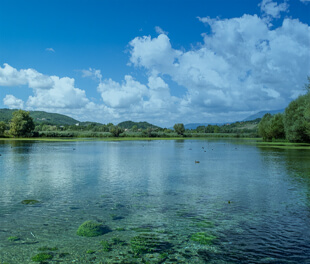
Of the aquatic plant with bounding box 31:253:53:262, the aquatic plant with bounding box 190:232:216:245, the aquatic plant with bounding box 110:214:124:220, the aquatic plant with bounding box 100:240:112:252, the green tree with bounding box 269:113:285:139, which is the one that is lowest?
the aquatic plant with bounding box 100:240:112:252

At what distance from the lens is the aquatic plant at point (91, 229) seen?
1276cm

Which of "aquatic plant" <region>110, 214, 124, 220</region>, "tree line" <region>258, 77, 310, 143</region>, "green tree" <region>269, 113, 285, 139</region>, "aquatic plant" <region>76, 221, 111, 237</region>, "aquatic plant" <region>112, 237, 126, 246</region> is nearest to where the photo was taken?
"aquatic plant" <region>112, 237, 126, 246</region>

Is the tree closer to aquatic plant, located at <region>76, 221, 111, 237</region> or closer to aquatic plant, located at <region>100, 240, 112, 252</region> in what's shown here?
aquatic plant, located at <region>76, 221, 111, 237</region>

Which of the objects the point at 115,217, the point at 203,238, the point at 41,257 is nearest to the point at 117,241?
the point at 41,257

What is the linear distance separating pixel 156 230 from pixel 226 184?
13235 millimetres

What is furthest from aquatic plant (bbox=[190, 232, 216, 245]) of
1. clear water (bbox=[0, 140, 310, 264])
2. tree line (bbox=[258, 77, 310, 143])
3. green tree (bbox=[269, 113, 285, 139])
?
green tree (bbox=[269, 113, 285, 139])

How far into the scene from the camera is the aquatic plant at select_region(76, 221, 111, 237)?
12764 mm

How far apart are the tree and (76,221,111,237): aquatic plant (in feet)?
474

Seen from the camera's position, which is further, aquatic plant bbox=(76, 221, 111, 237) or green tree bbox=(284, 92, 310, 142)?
green tree bbox=(284, 92, 310, 142)

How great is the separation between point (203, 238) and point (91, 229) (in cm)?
525

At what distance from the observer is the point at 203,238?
40.5 ft

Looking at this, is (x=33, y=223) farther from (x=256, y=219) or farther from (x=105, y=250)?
(x=256, y=219)

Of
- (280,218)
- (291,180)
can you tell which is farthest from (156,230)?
(291,180)

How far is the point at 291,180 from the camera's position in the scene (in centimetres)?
2641
